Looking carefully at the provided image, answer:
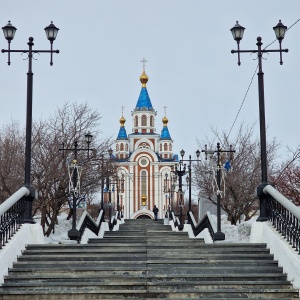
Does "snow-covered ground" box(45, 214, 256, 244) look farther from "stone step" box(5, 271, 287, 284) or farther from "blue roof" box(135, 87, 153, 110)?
"blue roof" box(135, 87, 153, 110)

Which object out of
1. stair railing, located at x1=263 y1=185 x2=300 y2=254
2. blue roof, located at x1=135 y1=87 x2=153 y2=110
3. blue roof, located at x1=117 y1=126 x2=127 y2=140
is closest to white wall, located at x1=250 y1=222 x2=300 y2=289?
stair railing, located at x1=263 y1=185 x2=300 y2=254

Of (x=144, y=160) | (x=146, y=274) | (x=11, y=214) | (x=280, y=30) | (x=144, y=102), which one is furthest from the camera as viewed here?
(x=144, y=102)

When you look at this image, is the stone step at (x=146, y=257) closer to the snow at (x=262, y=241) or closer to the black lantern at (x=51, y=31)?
the snow at (x=262, y=241)

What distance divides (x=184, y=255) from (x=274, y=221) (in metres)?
2.45

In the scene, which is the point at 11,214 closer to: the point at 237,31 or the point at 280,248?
the point at 280,248

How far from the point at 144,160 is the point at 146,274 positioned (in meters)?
102

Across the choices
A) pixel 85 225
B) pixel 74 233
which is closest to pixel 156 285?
pixel 74 233

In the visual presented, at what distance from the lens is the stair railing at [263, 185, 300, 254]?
457 inches

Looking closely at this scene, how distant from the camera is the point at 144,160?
11338 centimetres

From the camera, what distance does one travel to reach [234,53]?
653 inches

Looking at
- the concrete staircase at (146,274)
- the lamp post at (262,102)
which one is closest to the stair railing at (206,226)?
the lamp post at (262,102)

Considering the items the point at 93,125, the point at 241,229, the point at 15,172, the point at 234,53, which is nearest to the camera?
the point at 234,53

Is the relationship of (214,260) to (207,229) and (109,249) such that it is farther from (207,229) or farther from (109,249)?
(207,229)

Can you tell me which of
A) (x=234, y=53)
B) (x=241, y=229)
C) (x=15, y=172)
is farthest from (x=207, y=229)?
(x=15, y=172)
